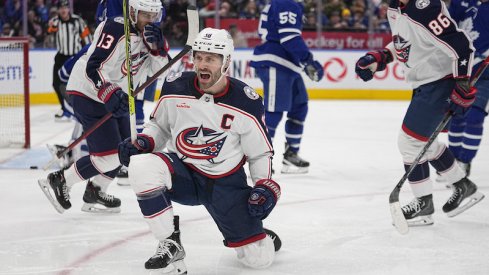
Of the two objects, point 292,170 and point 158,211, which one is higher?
point 158,211

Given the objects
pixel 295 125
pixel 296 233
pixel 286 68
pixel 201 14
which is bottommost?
pixel 201 14

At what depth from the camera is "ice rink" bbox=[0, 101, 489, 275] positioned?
302cm

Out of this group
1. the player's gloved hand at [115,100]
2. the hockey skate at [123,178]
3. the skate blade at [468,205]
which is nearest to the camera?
the player's gloved hand at [115,100]

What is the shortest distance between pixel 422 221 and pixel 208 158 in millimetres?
1250

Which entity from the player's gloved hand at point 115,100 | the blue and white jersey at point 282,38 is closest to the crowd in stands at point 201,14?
the blue and white jersey at point 282,38

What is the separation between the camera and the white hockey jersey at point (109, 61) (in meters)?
3.69

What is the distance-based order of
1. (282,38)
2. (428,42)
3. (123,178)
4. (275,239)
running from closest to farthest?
1. (275,239)
2. (428,42)
3. (123,178)
4. (282,38)

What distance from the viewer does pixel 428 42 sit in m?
3.53

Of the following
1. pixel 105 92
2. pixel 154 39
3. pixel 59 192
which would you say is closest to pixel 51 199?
pixel 59 192

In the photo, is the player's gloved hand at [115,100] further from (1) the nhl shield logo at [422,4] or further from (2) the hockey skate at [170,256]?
(1) the nhl shield logo at [422,4]

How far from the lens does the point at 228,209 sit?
2910 millimetres

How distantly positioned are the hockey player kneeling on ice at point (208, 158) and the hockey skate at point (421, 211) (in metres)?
0.95

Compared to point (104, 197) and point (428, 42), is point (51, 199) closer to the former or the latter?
point (104, 197)

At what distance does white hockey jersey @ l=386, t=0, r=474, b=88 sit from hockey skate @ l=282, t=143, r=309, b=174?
163cm
